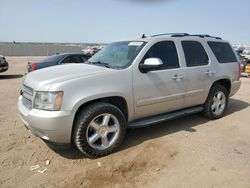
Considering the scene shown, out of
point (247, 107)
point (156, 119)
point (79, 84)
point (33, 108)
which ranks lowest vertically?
point (247, 107)

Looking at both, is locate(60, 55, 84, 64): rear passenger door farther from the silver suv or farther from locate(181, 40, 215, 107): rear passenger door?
locate(181, 40, 215, 107): rear passenger door

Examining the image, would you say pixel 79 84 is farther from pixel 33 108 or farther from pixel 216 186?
pixel 216 186

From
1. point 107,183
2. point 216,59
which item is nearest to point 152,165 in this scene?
point 107,183

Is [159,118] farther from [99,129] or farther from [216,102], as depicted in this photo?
[216,102]

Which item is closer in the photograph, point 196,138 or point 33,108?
point 33,108

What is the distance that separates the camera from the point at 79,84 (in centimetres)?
348

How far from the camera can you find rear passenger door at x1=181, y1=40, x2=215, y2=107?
190 inches

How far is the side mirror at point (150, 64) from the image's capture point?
3.96 meters

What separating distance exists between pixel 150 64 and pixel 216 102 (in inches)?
94.5

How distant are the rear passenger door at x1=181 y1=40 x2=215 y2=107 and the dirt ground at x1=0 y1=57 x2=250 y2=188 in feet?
2.03

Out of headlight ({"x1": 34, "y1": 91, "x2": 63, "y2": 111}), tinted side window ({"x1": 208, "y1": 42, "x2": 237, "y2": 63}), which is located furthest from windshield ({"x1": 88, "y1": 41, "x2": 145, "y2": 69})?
tinted side window ({"x1": 208, "y1": 42, "x2": 237, "y2": 63})

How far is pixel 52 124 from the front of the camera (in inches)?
131

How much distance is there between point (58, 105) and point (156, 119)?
6.03 ft

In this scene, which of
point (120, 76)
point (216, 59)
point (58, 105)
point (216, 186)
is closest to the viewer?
point (216, 186)
